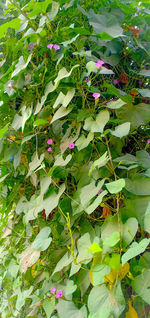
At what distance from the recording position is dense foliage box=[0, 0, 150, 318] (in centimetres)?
62

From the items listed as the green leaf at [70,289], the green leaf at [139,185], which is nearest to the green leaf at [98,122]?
the green leaf at [139,185]

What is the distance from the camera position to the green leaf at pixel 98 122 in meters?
0.68

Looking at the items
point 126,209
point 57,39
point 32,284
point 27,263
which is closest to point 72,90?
point 57,39

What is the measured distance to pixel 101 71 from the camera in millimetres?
693

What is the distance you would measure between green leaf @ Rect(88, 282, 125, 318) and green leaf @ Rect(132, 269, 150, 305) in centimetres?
4

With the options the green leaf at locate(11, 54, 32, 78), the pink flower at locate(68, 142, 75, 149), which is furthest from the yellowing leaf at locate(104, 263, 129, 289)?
the green leaf at locate(11, 54, 32, 78)

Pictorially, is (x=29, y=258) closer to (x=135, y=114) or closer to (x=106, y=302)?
(x=106, y=302)

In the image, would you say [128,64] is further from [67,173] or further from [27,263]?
[27,263]

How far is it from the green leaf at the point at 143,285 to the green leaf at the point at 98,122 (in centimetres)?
31

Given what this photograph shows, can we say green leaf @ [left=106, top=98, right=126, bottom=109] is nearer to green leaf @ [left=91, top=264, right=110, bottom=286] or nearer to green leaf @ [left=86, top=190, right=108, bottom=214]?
green leaf @ [left=86, top=190, right=108, bottom=214]

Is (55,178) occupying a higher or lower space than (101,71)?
lower

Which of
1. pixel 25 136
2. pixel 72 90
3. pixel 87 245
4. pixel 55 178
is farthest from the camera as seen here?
pixel 25 136

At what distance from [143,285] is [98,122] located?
357 mm

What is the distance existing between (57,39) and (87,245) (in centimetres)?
57
